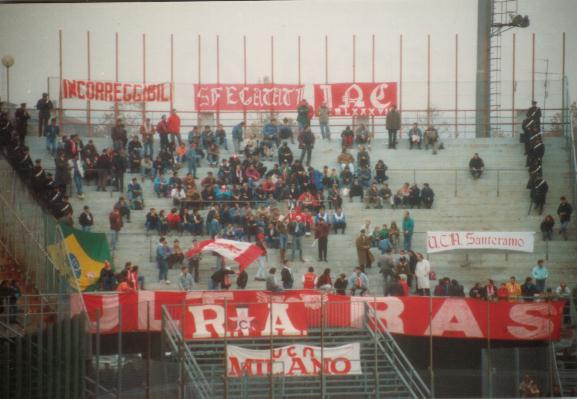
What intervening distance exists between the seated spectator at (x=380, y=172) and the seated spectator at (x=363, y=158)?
272 millimetres

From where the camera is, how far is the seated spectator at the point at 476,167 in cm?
3069

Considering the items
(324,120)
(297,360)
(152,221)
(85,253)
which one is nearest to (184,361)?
(297,360)

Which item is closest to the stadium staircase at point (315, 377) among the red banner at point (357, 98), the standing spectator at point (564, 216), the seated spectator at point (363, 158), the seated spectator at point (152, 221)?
the seated spectator at point (152, 221)

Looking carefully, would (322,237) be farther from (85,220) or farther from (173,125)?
(173,125)

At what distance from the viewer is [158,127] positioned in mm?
31031

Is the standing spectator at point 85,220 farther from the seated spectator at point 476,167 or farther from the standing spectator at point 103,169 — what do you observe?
the seated spectator at point 476,167

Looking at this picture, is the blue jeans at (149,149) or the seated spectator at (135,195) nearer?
the seated spectator at (135,195)

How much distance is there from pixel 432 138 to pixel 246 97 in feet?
18.9

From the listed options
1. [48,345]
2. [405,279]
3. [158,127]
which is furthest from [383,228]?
[48,345]

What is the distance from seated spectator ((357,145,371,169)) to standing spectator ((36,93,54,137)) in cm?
826

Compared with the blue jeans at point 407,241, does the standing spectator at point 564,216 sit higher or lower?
higher

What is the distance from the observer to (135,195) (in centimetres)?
2928

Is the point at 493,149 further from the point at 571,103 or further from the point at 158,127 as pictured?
the point at 158,127

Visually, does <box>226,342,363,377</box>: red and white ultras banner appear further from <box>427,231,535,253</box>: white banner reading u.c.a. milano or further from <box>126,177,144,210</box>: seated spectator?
<box>126,177,144,210</box>: seated spectator
